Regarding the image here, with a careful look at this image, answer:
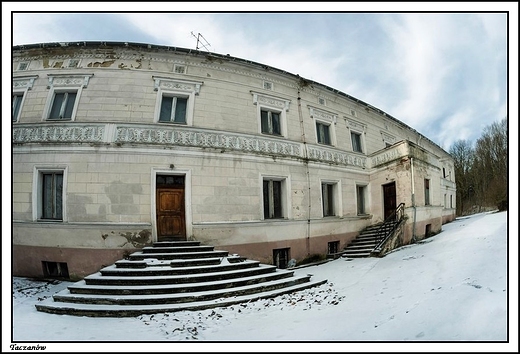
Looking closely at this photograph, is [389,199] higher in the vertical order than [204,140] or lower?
lower

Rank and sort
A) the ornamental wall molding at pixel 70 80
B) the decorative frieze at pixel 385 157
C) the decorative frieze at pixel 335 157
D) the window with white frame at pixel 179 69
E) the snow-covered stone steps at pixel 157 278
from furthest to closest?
the decorative frieze at pixel 385 157
the decorative frieze at pixel 335 157
the window with white frame at pixel 179 69
the ornamental wall molding at pixel 70 80
the snow-covered stone steps at pixel 157 278

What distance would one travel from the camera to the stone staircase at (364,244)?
23.4 ft

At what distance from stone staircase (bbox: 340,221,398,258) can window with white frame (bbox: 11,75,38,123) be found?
10080 mm

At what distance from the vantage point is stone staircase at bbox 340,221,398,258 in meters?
7.12

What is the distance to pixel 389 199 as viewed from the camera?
7.77m

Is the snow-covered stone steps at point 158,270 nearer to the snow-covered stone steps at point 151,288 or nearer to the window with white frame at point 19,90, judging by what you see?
the snow-covered stone steps at point 151,288

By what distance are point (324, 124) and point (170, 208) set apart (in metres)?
5.89

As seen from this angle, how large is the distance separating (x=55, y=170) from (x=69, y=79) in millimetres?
2879

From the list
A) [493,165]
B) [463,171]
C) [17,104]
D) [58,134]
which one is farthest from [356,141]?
[17,104]

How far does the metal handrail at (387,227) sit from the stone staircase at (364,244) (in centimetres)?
7

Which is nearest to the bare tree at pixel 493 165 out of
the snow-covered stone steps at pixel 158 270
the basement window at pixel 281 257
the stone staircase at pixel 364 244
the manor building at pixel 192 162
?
the manor building at pixel 192 162

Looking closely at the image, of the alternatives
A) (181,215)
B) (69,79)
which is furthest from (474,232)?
(69,79)

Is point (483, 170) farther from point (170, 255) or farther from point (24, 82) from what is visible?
point (24, 82)

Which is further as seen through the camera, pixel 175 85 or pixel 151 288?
pixel 175 85
